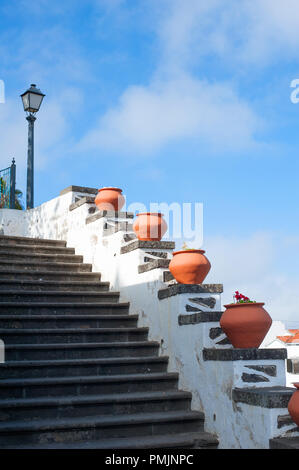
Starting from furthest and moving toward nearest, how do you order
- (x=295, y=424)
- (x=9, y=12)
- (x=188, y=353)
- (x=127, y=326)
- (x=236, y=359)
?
1. (x=9, y=12)
2. (x=127, y=326)
3. (x=188, y=353)
4. (x=236, y=359)
5. (x=295, y=424)

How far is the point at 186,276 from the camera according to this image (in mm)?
4957

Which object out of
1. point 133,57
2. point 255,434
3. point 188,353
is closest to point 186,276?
point 188,353

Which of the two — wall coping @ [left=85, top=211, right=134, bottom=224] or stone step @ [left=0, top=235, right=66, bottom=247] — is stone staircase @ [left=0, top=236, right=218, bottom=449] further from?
wall coping @ [left=85, top=211, right=134, bottom=224]

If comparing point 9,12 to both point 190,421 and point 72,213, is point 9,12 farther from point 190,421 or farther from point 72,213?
point 190,421

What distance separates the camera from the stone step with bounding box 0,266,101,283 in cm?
612

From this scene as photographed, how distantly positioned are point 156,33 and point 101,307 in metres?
3.29

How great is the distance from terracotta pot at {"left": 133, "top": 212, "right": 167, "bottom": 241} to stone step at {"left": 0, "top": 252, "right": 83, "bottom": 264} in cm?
130

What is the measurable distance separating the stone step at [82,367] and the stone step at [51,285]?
1.34 m

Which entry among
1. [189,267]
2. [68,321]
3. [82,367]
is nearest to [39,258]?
[68,321]

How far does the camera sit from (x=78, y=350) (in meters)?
4.95

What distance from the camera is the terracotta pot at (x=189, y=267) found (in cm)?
492

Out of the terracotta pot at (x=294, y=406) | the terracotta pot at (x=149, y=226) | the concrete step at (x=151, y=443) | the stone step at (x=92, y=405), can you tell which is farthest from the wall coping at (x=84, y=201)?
the terracotta pot at (x=294, y=406)

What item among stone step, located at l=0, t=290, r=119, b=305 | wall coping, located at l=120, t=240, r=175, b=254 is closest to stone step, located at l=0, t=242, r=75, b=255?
stone step, located at l=0, t=290, r=119, b=305

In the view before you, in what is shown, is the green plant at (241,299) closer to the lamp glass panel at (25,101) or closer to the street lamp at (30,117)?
the street lamp at (30,117)
